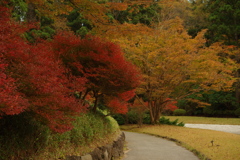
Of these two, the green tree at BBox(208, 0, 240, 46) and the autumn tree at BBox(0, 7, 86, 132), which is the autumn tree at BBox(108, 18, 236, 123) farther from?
the autumn tree at BBox(0, 7, 86, 132)

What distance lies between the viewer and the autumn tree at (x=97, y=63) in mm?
6910

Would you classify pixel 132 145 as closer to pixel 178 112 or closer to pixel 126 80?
pixel 126 80

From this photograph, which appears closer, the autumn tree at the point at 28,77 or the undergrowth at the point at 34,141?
the autumn tree at the point at 28,77

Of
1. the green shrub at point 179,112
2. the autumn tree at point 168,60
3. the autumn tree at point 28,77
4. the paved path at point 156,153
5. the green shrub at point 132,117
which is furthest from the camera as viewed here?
the green shrub at point 179,112

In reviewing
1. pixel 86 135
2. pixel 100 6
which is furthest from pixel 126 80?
pixel 100 6

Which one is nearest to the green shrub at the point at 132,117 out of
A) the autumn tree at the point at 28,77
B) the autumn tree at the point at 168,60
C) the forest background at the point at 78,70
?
the forest background at the point at 78,70

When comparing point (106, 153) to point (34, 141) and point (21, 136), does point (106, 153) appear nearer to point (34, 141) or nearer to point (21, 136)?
point (34, 141)

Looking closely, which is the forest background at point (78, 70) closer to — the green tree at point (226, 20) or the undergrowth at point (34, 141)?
the undergrowth at point (34, 141)

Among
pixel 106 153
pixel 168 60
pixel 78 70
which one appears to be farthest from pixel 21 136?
pixel 168 60

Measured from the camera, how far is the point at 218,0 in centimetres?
2530

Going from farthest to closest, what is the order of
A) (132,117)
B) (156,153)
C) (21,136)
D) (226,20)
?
(226,20) → (132,117) → (156,153) → (21,136)

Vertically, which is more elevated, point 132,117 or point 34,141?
point 34,141

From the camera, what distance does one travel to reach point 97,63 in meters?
7.16

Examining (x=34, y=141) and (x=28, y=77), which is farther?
(x=34, y=141)
